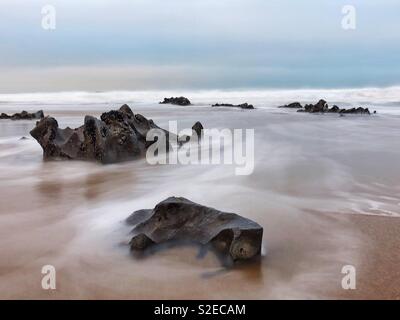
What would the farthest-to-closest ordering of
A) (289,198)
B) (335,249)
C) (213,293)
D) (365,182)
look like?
(365,182) → (289,198) → (335,249) → (213,293)

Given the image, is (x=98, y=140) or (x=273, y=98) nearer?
(x=98, y=140)

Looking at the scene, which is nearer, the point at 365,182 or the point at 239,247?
the point at 239,247

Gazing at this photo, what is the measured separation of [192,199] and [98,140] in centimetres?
231

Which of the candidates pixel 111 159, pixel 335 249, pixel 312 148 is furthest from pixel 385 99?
pixel 335 249

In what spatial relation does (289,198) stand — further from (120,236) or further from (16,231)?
(16,231)

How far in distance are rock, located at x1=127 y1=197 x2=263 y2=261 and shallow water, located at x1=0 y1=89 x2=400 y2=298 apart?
10 centimetres

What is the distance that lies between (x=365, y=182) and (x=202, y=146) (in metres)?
3.03

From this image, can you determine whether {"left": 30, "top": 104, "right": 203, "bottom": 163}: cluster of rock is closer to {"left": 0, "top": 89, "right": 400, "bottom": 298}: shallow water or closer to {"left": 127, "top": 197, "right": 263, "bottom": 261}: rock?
{"left": 0, "top": 89, "right": 400, "bottom": 298}: shallow water

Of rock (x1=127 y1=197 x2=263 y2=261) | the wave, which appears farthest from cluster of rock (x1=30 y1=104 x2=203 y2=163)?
the wave

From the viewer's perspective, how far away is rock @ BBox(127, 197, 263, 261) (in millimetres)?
2412

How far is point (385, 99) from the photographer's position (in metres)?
25.7

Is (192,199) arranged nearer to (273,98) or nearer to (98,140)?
(98,140)

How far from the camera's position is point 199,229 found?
2664 mm

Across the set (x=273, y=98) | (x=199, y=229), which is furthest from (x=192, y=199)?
(x=273, y=98)
